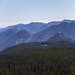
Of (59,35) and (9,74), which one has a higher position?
(9,74)

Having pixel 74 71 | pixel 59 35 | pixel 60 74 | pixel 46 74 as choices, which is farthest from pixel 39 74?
pixel 59 35

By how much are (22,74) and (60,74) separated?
249 cm

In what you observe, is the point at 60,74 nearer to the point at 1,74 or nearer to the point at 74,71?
the point at 74,71

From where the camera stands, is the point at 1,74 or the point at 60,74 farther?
the point at 1,74

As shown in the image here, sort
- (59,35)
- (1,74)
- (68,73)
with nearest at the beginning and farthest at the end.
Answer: (68,73), (1,74), (59,35)

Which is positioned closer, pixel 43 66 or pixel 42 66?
pixel 43 66

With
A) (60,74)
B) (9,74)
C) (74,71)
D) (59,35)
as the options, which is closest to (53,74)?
(60,74)

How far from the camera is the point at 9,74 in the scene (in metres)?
12.7

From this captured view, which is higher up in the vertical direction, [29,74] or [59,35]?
[29,74]

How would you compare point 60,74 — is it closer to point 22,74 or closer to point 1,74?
point 22,74

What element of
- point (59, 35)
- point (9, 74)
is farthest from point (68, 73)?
point (59, 35)

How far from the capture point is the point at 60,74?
12.1 m

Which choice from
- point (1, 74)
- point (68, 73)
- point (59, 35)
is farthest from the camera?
point (59, 35)

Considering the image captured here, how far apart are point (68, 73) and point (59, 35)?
186591mm
